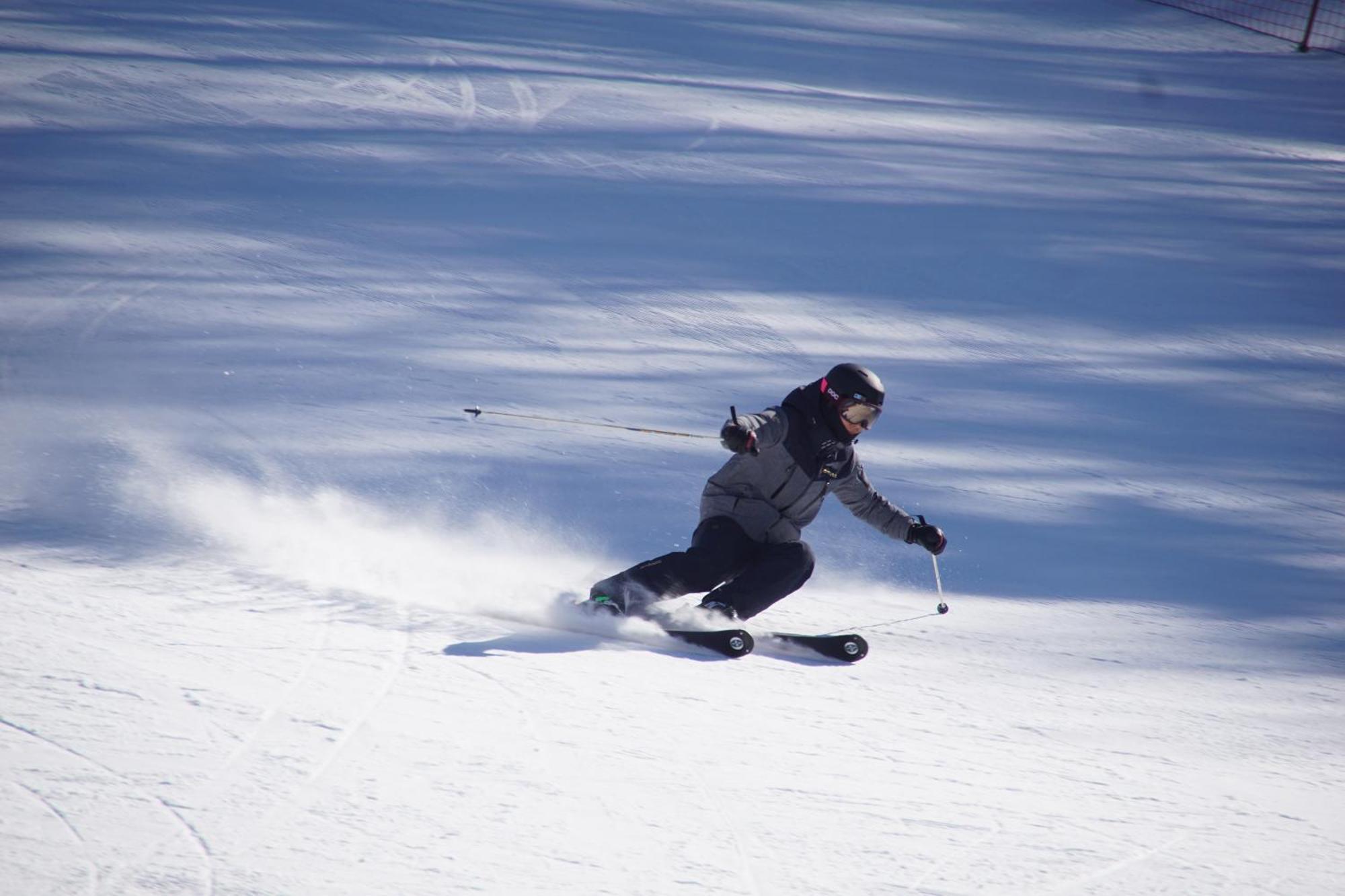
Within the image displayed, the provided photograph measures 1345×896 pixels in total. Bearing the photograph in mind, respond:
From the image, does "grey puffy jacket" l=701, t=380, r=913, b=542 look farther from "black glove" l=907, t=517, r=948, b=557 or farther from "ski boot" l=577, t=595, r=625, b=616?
"ski boot" l=577, t=595, r=625, b=616

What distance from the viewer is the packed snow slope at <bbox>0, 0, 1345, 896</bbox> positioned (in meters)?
3.03

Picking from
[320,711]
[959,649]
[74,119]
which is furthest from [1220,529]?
[74,119]

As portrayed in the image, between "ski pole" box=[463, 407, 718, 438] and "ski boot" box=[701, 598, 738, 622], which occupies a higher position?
"ski pole" box=[463, 407, 718, 438]

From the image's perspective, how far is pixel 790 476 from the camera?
4.59 meters

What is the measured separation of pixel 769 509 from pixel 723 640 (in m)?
0.60

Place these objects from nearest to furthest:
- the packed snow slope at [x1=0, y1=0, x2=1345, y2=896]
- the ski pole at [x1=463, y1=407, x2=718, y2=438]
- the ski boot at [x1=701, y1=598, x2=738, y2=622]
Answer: the packed snow slope at [x1=0, y1=0, x2=1345, y2=896] → the ski boot at [x1=701, y1=598, x2=738, y2=622] → the ski pole at [x1=463, y1=407, x2=718, y2=438]

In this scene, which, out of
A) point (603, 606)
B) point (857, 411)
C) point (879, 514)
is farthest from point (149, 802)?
point (879, 514)

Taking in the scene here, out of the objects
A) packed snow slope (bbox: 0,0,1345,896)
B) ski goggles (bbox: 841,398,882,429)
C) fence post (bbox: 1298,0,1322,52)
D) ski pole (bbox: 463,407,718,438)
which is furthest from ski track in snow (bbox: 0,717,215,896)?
fence post (bbox: 1298,0,1322,52)

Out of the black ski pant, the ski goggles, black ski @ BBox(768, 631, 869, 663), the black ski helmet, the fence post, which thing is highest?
the fence post

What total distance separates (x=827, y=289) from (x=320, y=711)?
6.72 meters

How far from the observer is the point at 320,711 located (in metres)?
3.25

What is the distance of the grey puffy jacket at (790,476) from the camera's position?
14.9ft

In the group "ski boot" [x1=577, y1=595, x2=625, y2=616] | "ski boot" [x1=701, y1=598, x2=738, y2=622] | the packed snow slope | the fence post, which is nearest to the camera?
the packed snow slope

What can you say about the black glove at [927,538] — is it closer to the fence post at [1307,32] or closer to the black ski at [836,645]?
the black ski at [836,645]
